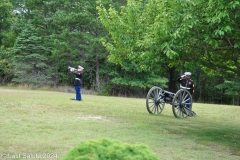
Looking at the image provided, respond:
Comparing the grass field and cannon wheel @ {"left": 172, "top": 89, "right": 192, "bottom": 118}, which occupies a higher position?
cannon wheel @ {"left": 172, "top": 89, "right": 192, "bottom": 118}

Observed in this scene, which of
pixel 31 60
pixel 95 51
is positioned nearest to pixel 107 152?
pixel 95 51

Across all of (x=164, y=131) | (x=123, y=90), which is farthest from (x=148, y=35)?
(x=123, y=90)

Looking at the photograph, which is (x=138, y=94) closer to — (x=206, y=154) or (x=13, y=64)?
(x=13, y=64)

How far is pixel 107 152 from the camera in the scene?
8.04 ft

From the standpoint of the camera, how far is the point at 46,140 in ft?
18.9

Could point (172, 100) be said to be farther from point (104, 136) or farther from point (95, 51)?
point (95, 51)

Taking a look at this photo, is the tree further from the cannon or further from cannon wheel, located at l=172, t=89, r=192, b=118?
cannon wheel, located at l=172, t=89, r=192, b=118

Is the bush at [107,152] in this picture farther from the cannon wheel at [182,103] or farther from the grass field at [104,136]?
the cannon wheel at [182,103]

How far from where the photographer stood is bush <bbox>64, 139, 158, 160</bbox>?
94.3 inches

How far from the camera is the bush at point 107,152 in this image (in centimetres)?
240

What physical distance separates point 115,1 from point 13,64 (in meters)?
11.9

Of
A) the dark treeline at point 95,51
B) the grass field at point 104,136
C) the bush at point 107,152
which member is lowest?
the grass field at point 104,136

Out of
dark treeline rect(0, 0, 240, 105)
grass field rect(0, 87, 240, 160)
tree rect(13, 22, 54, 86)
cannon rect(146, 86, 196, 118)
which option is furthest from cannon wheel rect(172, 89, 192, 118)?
tree rect(13, 22, 54, 86)

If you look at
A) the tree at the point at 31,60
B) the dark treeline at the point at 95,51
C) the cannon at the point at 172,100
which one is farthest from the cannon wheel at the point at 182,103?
the tree at the point at 31,60
